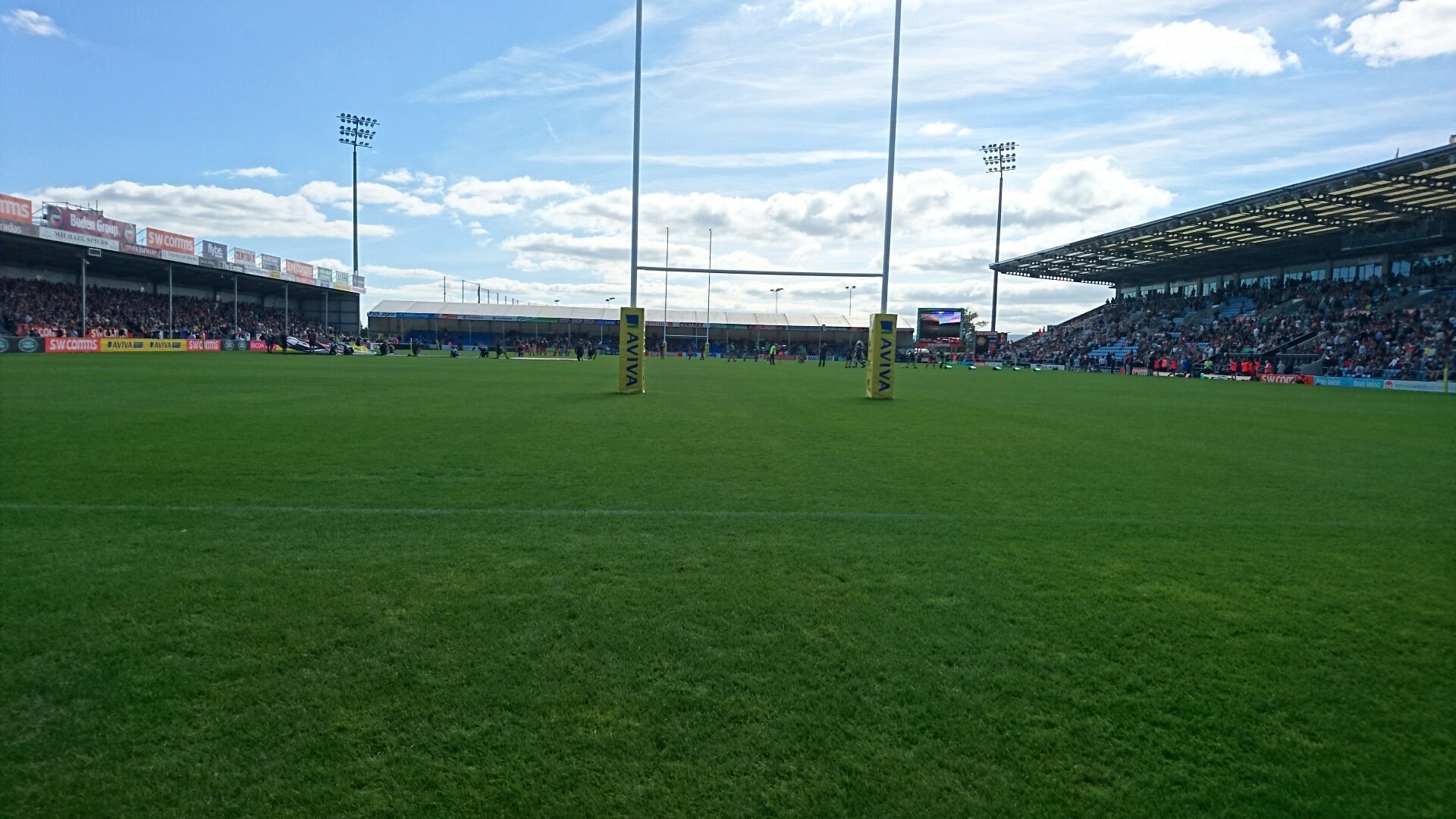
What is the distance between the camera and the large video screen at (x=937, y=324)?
70938mm

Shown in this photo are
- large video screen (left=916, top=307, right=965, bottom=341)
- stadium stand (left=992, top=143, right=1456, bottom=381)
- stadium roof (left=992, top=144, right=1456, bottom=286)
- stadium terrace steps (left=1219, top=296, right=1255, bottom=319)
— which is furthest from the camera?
large video screen (left=916, top=307, right=965, bottom=341)

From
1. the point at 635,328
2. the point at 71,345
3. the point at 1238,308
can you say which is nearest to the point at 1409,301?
the point at 1238,308

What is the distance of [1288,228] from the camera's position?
44.7m

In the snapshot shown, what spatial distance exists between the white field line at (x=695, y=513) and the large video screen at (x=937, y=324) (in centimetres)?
6547

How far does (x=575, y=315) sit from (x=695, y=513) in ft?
278

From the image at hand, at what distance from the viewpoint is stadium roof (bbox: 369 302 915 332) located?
86.8 meters

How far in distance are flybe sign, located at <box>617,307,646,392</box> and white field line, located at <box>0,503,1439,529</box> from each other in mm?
14521

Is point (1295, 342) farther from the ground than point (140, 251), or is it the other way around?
point (140, 251)

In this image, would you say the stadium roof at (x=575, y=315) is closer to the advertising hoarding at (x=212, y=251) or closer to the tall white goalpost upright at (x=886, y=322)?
the advertising hoarding at (x=212, y=251)

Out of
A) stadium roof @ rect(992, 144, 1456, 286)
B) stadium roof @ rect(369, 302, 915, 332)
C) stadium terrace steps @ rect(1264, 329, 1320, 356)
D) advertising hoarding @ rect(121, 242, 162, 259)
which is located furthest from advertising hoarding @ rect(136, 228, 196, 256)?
stadium terrace steps @ rect(1264, 329, 1320, 356)

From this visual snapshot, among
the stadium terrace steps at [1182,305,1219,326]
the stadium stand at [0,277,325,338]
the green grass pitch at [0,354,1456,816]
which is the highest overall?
the stadium terrace steps at [1182,305,1219,326]

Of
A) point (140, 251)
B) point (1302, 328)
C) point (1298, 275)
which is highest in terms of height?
point (1298, 275)

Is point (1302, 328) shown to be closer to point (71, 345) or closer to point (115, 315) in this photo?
point (71, 345)

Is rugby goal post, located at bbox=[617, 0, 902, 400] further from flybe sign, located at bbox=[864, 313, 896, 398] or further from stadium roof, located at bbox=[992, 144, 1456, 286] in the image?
stadium roof, located at bbox=[992, 144, 1456, 286]
